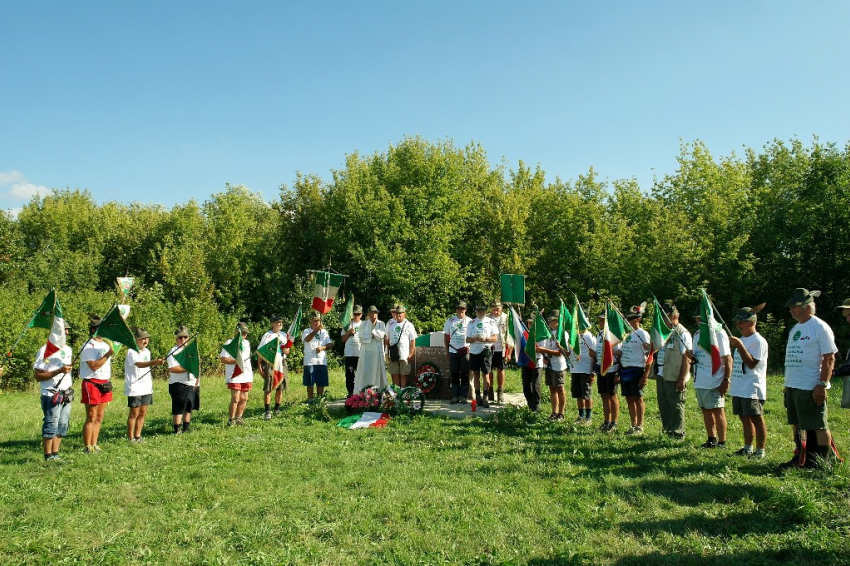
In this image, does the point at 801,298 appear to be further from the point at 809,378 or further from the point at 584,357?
the point at 584,357

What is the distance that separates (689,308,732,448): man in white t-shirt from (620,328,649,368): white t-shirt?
987 mm

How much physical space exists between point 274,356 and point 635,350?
21.9ft

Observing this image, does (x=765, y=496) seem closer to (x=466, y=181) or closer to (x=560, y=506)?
(x=560, y=506)

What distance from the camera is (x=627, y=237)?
32969mm

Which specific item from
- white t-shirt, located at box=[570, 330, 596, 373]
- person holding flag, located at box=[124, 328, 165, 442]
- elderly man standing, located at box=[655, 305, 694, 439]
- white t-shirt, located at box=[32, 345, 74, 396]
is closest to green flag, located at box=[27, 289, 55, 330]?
white t-shirt, located at box=[32, 345, 74, 396]

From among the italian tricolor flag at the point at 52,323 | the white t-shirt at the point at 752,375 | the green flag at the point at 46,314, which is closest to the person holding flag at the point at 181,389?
the italian tricolor flag at the point at 52,323

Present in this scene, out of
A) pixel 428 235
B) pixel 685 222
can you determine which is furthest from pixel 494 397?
pixel 685 222

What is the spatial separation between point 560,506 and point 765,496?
6.98ft

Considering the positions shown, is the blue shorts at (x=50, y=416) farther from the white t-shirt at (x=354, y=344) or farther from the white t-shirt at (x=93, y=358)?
the white t-shirt at (x=354, y=344)

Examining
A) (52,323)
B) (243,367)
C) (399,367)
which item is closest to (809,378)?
(399,367)

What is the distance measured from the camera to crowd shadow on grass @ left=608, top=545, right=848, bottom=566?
4707mm

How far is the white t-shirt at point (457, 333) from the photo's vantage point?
39.9 feet

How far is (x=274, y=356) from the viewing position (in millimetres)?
11516

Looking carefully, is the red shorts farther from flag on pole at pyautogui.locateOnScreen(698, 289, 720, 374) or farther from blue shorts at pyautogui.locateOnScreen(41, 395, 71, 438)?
flag on pole at pyautogui.locateOnScreen(698, 289, 720, 374)
